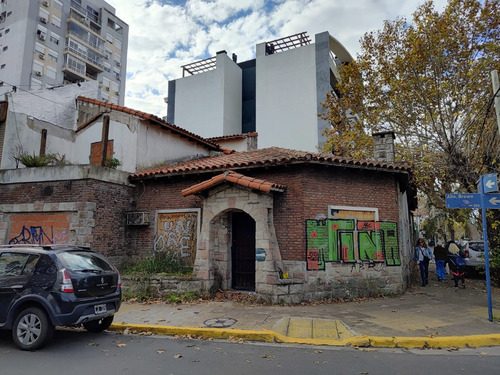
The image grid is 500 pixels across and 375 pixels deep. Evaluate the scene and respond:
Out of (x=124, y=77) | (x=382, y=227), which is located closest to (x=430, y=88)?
(x=382, y=227)

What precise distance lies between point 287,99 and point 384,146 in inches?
768

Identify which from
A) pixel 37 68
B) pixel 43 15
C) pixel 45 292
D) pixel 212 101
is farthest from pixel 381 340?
pixel 43 15

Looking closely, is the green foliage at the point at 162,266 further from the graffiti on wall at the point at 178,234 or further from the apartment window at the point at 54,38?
the apartment window at the point at 54,38

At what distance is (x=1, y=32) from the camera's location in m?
36.3

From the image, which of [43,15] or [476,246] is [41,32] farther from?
[476,246]

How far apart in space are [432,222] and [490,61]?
20495 millimetres

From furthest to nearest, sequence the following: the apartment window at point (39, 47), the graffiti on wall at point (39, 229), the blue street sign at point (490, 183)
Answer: the apartment window at point (39, 47), the graffiti on wall at point (39, 229), the blue street sign at point (490, 183)

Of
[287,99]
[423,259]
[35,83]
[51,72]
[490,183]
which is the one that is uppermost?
Result: [51,72]

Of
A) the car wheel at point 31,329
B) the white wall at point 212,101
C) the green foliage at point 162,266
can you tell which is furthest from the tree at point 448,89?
the white wall at point 212,101

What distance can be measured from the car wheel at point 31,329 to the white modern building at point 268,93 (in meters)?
23.8

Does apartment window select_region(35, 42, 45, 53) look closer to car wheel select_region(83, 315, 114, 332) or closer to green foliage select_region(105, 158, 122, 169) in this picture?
green foliage select_region(105, 158, 122, 169)

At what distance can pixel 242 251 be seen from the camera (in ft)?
33.8

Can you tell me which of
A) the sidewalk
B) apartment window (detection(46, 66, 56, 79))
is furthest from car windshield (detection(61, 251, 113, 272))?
apartment window (detection(46, 66, 56, 79))

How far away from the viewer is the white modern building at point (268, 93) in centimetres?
2841
